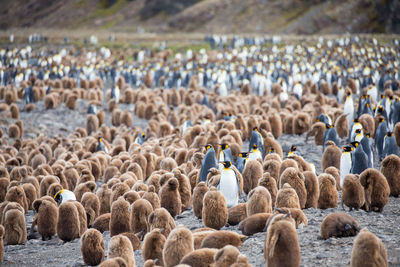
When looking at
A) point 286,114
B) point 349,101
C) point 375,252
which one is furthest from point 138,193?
point 349,101

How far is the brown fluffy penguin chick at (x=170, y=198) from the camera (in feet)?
25.3

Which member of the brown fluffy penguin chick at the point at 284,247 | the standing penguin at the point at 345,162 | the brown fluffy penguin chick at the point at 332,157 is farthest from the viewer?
the brown fluffy penguin chick at the point at 332,157

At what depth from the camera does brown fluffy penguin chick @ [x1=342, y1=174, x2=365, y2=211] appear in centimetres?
681

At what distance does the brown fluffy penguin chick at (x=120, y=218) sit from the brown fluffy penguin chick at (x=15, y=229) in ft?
5.23

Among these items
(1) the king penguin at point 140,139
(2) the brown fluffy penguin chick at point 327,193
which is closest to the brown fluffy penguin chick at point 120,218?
(2) the brown fluffy penguin chick at point 327,193

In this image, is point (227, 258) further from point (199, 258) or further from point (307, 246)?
point (307, 246)

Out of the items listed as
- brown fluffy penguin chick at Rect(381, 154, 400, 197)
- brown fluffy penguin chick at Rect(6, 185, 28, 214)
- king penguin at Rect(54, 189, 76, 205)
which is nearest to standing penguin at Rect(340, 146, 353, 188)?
brown fluffy penguin chick at Rect(381, 154, 400, 197)

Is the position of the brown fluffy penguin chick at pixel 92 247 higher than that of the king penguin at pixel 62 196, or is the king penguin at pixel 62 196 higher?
the king penguin at pixel 62 196

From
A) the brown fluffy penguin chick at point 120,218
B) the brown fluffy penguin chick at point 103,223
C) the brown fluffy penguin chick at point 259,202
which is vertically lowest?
the brown fluffy penguin chick at point 103,223

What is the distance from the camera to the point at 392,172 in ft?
24.7

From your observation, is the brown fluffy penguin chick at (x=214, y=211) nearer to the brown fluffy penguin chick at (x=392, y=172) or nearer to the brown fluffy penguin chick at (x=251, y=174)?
the brown fluffy penguin chick at (x=251, y=174)

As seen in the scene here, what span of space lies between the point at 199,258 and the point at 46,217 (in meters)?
3.66

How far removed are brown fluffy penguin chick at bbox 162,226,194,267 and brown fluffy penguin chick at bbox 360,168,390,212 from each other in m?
2.92

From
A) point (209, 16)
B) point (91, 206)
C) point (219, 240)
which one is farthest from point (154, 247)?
point (209, 16)
